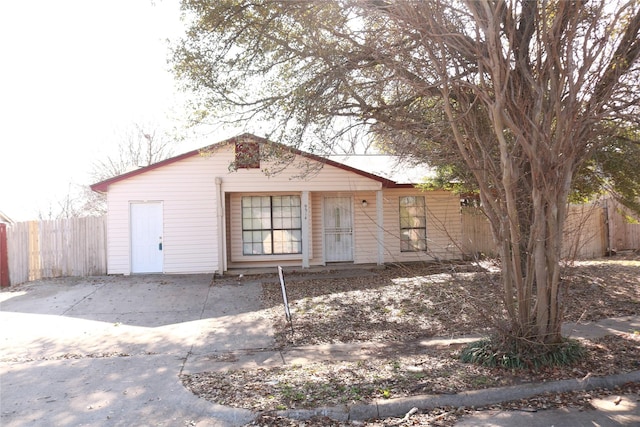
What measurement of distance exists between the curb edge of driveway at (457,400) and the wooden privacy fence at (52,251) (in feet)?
41.1

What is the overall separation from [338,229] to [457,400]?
488 inches

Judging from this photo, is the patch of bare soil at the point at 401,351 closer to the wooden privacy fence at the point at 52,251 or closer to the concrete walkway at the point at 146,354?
the concrete walkway at the point at 146,354

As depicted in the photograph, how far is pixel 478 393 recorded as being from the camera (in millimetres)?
5316

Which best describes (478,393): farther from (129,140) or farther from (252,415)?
(129,140)

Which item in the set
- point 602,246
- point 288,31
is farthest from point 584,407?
point 602,246

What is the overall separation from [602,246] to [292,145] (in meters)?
15.4

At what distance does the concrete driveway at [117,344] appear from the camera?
17.1 feet

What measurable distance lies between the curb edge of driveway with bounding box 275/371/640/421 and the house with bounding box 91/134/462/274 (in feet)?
29.9

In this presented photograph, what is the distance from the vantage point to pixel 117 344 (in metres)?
8.25

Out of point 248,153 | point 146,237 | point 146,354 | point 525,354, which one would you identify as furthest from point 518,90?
point 146,237

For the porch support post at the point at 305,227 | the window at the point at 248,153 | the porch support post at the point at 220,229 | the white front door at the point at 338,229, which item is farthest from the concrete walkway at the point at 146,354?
the white front door at the point at 338,229

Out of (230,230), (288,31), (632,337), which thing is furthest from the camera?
(230,230)

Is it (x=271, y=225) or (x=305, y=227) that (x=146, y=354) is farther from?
(x=271, y=225)

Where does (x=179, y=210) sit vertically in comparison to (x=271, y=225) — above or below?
above
